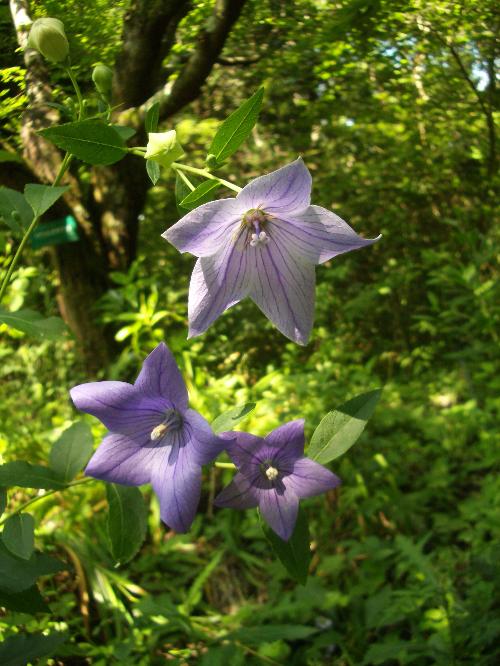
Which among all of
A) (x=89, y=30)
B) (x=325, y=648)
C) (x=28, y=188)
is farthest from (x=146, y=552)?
Answer: (x=89, y=30)

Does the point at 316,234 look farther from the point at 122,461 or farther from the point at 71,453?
the point at 71,453

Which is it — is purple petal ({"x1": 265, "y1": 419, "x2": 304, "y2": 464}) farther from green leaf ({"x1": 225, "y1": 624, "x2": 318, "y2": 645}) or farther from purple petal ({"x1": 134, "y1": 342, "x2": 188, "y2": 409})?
green leaf ({"x1": 225, "y1": 624, "x2": 318, "y2": 645})

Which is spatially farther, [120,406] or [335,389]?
[335,389]

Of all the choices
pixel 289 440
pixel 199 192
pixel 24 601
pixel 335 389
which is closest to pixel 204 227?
pixel 199 192

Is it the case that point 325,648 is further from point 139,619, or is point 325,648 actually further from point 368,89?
point 368,89

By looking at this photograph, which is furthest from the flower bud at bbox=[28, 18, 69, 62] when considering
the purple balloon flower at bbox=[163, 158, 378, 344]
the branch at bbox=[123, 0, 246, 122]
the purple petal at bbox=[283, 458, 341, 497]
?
the purple petal at bbox=[283, 458, 341, 497]

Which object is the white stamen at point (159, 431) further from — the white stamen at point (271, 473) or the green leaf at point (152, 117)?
the green leaf at point (152, 117)
